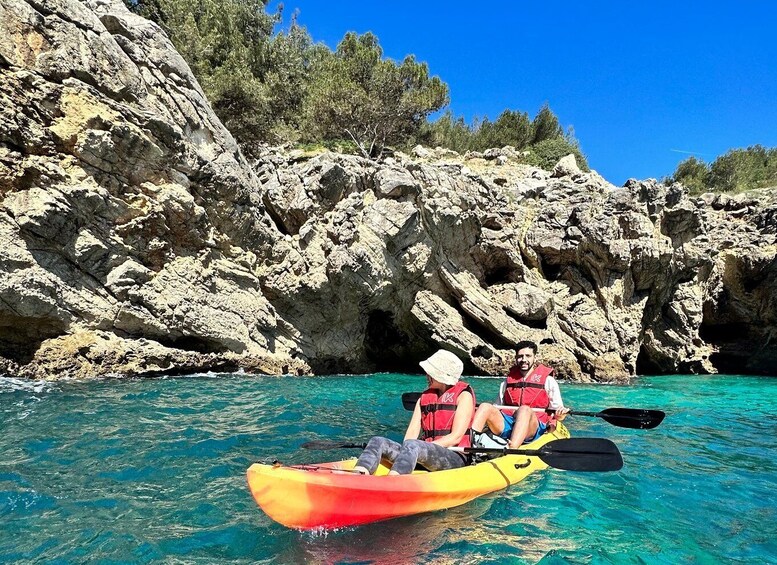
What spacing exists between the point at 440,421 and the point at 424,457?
0.60 meters

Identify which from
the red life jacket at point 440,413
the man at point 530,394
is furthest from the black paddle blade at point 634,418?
the red life jacket at point 440,413

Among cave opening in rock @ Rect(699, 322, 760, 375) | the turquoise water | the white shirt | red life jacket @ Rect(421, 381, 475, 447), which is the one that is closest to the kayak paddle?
red life jacket @ Rect(421, 381, 475, 447)

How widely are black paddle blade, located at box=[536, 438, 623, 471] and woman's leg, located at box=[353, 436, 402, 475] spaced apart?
158cm

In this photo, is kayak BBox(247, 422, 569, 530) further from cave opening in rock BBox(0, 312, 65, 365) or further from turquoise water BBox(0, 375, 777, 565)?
cave opening in rock BBox(0, 312, 65, 365)

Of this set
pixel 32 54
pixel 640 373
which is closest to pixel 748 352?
pixel 640 373

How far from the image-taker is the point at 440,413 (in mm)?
5102

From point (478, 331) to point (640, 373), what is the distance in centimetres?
1007

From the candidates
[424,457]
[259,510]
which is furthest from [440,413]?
[259,510]

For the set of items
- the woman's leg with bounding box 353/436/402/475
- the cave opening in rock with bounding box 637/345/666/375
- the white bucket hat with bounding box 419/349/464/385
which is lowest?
the cave opening in rock with bounding box 637/345/666/375

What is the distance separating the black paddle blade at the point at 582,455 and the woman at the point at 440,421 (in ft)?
2.77

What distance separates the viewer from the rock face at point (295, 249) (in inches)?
409

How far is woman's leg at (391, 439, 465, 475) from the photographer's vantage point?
14.0ft

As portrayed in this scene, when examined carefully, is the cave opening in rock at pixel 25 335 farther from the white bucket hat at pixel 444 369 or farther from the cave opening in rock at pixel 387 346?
the cave opening in rock at pixel 387 346

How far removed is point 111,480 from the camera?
4.60m
